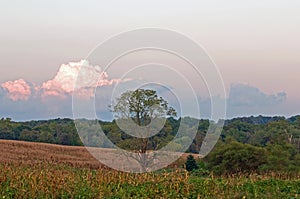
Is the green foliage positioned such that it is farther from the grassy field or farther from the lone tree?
the grassy field

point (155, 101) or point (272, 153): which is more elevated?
point (155, 101)

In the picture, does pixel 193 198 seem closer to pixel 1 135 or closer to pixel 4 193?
pixel 4 193

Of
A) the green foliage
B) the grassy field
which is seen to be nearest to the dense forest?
the green foliage

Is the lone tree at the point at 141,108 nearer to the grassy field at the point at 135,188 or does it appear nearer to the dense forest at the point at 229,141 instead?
the dense forest at the point at 229,141

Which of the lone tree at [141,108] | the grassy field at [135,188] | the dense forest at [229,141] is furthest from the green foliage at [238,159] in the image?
the grassy field at [135,188]

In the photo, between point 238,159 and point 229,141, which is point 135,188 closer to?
point 238,159

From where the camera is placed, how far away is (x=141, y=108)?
26516 mm

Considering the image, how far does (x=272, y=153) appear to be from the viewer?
41031 millimetres

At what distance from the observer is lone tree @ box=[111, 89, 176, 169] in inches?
1003

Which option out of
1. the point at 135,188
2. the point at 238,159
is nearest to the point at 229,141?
the point at 238,159

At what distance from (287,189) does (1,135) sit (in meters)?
70.3

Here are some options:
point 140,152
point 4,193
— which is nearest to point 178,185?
point 4,193

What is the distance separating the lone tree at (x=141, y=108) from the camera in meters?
25.5

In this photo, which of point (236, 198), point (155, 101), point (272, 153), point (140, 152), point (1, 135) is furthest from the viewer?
point (1, 135)
